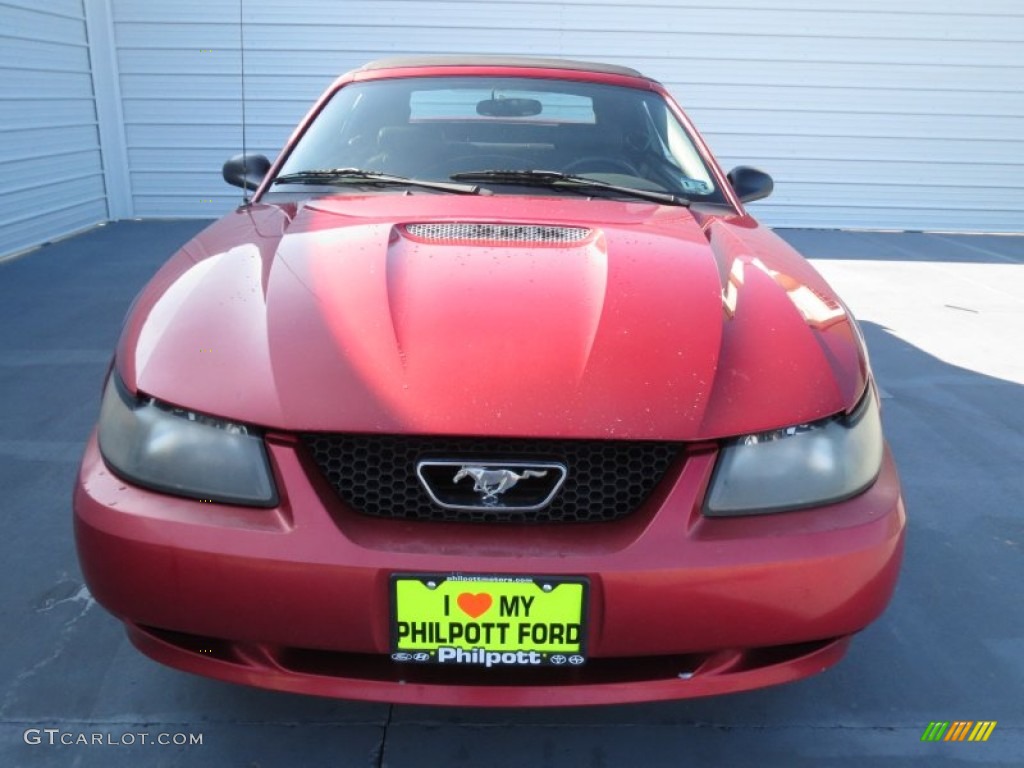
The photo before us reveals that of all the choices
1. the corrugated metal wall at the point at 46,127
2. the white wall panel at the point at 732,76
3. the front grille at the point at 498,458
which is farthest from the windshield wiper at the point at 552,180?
the white wall panel at the point at 732,76

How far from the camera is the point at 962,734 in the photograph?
190 cm

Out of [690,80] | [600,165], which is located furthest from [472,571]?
[690,80]

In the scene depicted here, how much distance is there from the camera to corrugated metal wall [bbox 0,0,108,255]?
6.62m

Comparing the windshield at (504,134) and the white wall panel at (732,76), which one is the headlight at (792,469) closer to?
the windshield at (504,134)

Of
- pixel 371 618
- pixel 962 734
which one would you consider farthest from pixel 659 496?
pixel 962 734

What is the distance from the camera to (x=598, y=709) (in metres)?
1.94

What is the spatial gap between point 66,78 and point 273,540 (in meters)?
7.66

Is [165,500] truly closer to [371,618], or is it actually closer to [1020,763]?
[371,618]

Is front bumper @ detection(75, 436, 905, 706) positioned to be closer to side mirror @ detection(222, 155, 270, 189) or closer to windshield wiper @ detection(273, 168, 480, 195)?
windshield wiper @ detection(273, 168, 480, 195)

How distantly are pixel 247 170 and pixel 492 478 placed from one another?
1.93 m

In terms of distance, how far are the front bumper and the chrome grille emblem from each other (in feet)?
0.14

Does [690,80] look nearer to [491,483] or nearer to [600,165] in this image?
[600,165]

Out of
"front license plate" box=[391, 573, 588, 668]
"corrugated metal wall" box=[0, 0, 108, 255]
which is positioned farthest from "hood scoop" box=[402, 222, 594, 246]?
"corrugated metal wall" box=[0, 0, 108, 255]

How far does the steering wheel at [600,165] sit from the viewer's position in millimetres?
2641
